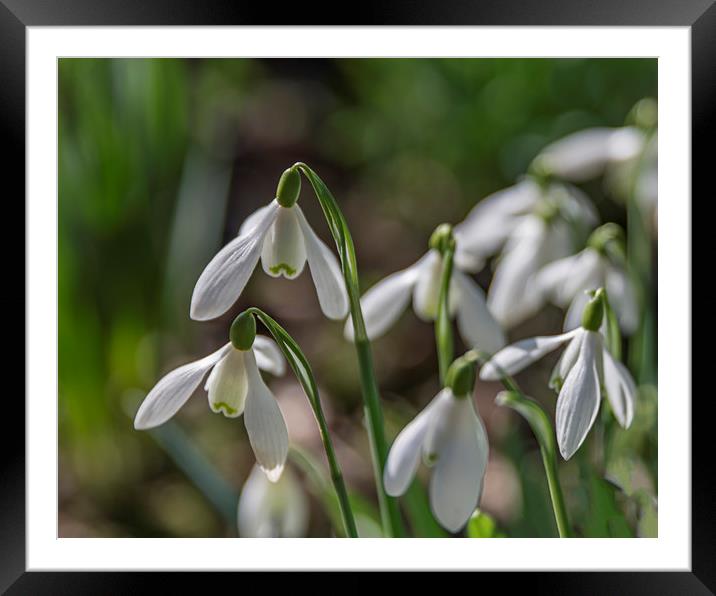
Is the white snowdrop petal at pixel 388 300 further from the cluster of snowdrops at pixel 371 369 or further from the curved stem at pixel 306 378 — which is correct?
the curved stem at pixel 306 378

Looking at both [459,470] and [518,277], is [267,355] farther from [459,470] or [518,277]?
[518,277]

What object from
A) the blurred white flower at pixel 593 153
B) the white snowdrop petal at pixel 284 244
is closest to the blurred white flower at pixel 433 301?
the white snowdrop petal at pixel 284 244

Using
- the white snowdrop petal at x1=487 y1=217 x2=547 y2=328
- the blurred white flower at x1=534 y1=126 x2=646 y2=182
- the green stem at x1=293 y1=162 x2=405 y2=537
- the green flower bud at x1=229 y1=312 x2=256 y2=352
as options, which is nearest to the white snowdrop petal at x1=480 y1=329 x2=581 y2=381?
the green stem at x1=293 y1=162 x2=405 y2=537

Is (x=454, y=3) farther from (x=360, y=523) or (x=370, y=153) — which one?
(x=370, y=153)

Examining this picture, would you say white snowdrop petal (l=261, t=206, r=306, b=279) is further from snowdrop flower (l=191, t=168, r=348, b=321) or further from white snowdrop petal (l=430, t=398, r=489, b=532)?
white snowdrop petal (l=430, t=398, r=489, b=532)

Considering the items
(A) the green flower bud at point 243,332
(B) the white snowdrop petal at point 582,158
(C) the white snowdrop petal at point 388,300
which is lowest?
(A) the green flower bud at point 243,332

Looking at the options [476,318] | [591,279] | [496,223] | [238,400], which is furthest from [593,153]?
[238,400]
